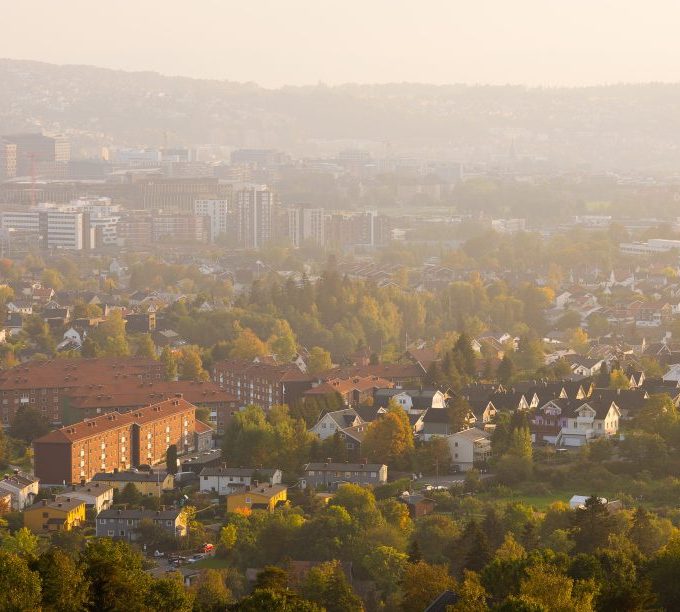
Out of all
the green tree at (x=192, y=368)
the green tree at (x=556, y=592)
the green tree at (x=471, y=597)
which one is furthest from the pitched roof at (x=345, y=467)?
the green tree at (x=556, y=592)

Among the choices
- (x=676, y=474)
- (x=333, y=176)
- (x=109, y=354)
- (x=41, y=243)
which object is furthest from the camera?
(x=333, y=176)

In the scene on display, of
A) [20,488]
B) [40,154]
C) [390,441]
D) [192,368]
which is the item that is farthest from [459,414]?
[40,154]

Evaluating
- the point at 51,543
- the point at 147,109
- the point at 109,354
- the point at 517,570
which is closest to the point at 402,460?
the point at 51,543

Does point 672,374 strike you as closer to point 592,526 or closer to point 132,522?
point 132,522

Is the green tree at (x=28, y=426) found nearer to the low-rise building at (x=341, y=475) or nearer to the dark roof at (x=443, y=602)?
the low-rise building at (x=341, y=475)

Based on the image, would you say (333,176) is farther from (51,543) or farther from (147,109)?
(51,543)

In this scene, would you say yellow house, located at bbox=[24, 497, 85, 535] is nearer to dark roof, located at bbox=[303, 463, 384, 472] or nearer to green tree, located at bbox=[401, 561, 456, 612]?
dark roof, located at bbox=[303, 463, 384, 472]
